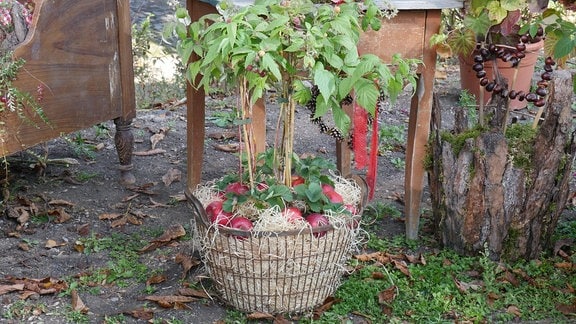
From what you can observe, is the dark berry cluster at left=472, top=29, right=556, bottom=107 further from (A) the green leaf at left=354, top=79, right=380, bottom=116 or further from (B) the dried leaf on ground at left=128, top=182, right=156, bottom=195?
(B) the dried leaf on ground at left=128, top=182, right=156, bottom=195

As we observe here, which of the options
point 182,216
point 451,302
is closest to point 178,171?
point 182,216

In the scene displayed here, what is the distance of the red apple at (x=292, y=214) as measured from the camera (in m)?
2.86

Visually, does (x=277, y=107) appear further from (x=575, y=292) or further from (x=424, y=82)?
(x=575, y=292)

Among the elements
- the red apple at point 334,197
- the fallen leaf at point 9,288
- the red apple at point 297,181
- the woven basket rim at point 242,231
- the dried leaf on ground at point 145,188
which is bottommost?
the fallen leaf at point 9,288

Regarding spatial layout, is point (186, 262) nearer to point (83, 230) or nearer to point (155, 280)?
point (155, 280)

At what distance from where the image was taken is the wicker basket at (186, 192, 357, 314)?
285 centimetres

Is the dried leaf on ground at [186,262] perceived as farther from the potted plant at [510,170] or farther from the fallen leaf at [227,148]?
the fallen leaf at [227,148]

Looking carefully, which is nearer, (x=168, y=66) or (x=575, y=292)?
(x=575, y=292)

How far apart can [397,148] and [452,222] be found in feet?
5.27

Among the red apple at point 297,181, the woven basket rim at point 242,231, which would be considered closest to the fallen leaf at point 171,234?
the woven basket rim at point 242,231

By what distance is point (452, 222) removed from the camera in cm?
352

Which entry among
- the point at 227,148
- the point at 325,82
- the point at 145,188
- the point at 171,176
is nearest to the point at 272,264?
the point at 325,82

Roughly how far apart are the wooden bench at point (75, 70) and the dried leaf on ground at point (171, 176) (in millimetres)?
257

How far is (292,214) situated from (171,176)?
1761 mm
